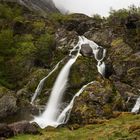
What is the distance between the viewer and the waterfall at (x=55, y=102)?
6084 centimetres

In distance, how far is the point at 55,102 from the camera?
2645 inches

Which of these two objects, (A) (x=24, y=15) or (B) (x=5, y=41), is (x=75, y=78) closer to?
(B) (x=5, y=41)

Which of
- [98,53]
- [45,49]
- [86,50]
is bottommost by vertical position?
[98,53]

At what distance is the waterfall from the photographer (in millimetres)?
60838

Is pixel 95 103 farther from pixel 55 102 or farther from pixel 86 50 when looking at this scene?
pixel 86 50

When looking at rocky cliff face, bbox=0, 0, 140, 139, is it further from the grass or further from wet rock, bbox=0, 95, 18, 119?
the grass

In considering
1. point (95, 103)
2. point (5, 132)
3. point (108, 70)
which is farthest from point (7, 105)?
point (108, 70)

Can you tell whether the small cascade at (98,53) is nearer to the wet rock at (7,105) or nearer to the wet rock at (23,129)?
the wet rock at (7,105)

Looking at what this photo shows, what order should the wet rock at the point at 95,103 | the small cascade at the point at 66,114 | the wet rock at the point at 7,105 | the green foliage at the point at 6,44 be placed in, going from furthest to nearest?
the green foliage at the point at 6,44, the small cascade at the point at 66,114, the wet rock at the point at 7,105, the wet rock at the point at 95,103

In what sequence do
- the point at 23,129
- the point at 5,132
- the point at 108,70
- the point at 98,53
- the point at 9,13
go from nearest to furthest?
the point at 5,132 < the point at 23,129 < the point at 108,70 < the point at 98,53 < the point at 9,13

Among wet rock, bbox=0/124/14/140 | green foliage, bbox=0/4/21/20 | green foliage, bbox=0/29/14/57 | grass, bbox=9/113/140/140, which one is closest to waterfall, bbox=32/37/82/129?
grass, bbox=9/113/140/140

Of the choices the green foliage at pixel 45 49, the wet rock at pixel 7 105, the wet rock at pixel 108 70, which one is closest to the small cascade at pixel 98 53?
the wet rock at pixel 108 70

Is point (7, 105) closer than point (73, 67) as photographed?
Yes

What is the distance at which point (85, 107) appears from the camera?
5988 centimetres
